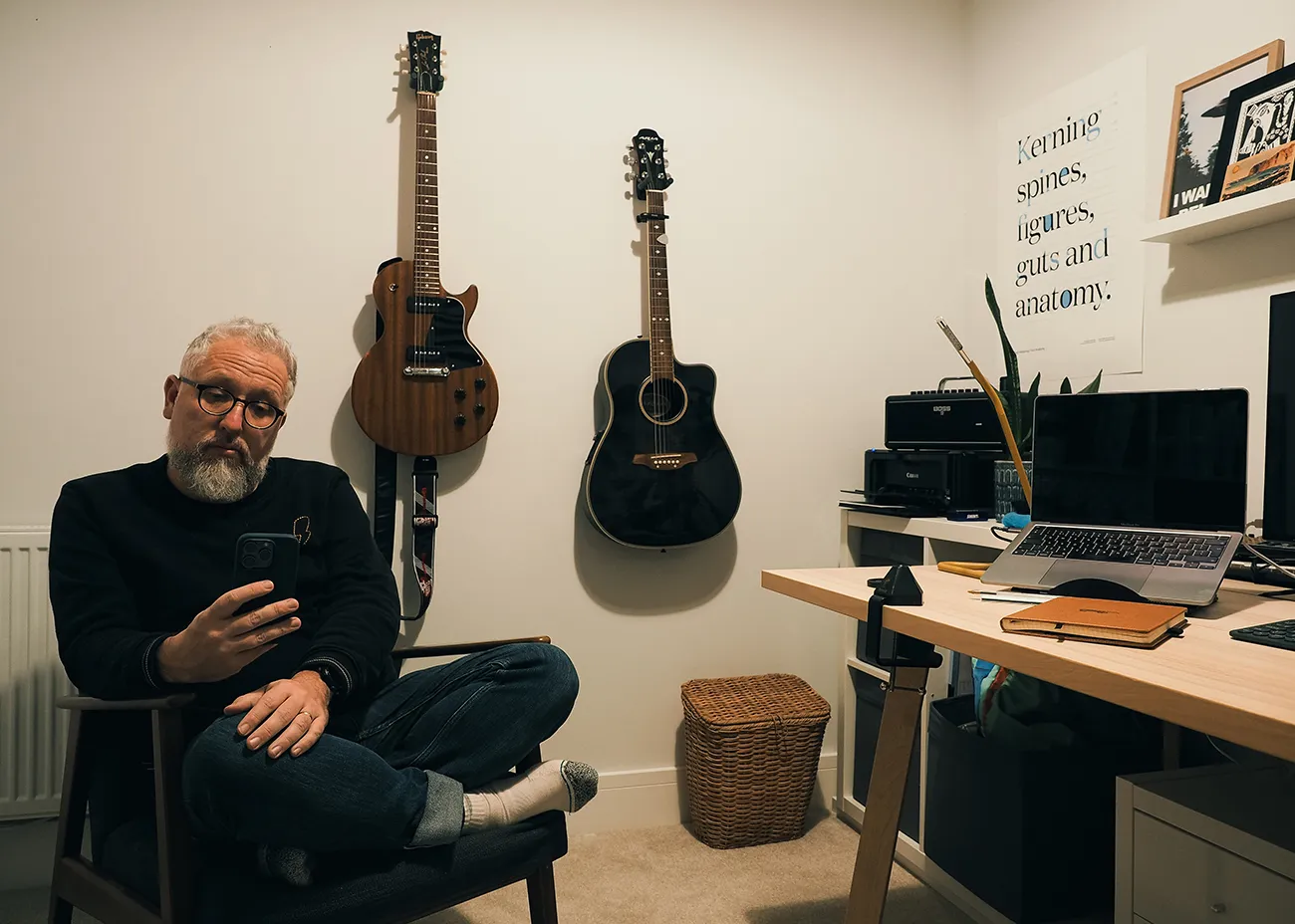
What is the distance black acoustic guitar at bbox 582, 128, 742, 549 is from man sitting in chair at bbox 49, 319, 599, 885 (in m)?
Answer: 0.73

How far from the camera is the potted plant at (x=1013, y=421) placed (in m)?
2.08

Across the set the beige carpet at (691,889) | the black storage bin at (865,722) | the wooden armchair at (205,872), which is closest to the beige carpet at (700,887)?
the beige carpet at (691,889)

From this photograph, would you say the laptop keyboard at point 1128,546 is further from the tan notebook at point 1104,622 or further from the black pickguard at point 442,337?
the black pickguard at point 442,337

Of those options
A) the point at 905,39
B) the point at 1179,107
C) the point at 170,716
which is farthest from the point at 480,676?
the point at 905,39

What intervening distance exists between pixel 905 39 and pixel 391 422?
1872 millimetres

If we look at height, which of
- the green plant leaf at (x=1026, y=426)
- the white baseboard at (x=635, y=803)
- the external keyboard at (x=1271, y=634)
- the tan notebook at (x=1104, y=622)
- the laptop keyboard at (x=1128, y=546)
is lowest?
the white baseboard at (x=635, y=803)

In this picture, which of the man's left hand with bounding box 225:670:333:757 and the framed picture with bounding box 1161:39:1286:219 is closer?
the man's left hand with bounding box 225:670:333:757

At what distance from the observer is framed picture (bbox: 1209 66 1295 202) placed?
5.79 ft

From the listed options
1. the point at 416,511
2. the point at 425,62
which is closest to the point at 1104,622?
the point at 416,511

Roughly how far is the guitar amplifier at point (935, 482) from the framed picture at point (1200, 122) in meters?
0.70

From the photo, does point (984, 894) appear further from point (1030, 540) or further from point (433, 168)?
point (433, 168)

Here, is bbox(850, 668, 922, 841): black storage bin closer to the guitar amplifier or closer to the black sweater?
the guitar amplifier

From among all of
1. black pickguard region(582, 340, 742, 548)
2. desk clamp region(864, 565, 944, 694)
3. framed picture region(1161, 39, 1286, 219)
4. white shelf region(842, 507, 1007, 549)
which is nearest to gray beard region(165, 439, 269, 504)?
black pickguard region(582, 340, 742, 548)

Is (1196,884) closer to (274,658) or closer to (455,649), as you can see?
(455,649)
